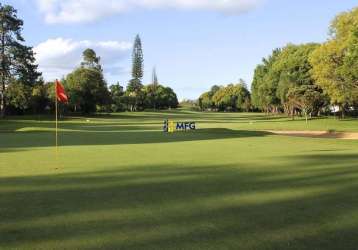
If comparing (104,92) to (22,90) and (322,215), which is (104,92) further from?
(322,215)

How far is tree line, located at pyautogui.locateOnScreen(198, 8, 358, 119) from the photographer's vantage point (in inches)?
2130

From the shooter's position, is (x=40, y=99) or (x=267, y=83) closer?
(x=40, y=99)

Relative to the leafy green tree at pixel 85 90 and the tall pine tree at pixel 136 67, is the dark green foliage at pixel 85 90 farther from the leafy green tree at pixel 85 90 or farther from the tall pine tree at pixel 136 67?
the tall pine tree at pixel 136 67

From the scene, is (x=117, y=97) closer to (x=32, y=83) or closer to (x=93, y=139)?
(x=32, y=83)

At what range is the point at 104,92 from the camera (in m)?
104

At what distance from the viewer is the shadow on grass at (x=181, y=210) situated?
6695mm

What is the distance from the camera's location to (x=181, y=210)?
8664mm

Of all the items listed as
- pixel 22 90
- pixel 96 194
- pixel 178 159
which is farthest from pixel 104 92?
pixel 96 194

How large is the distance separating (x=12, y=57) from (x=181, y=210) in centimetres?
7463

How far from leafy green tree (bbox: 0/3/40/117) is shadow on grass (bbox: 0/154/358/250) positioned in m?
68.1

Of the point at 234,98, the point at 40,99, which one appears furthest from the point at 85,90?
the point at 234,98

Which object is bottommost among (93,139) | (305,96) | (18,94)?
(93,139)

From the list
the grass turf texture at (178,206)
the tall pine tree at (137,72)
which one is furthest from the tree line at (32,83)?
the grass turf texture at (178,206)

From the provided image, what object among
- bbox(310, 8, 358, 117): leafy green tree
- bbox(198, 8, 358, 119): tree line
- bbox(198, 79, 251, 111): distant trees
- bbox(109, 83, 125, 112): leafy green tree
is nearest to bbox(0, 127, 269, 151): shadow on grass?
bbox(198, 8, 358, 119): tree line
